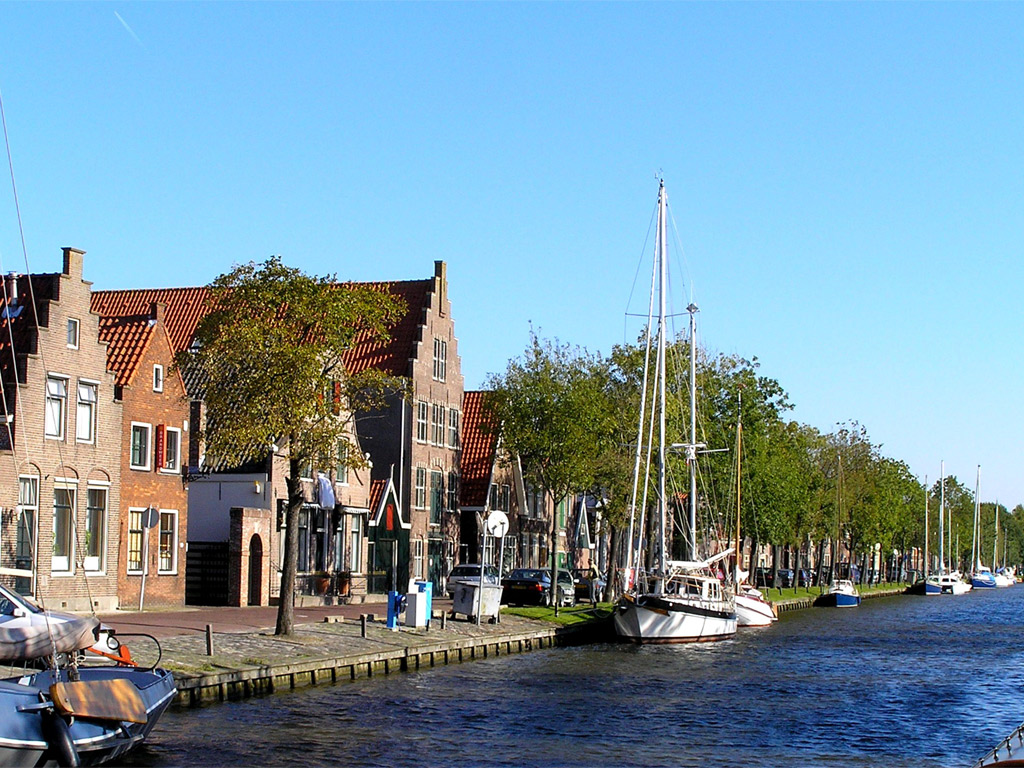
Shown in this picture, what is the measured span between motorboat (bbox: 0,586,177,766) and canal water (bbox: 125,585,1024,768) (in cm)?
120

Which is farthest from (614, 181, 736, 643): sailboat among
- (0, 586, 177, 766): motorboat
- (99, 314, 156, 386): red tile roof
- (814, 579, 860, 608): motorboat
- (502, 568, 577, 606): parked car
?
(814, 579, 860, 608): motorboat

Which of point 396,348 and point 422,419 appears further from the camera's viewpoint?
point 396,348

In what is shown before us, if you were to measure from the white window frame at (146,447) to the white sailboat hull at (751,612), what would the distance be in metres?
33.6

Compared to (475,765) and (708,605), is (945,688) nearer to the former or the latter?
(708,605)

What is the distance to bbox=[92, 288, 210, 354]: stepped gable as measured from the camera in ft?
237

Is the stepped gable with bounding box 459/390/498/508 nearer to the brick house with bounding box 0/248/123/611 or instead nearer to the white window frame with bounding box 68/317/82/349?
the brick house with bounding box 0/248/123/611

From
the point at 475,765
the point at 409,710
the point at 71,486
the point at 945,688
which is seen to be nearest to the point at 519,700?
the point at 409,710

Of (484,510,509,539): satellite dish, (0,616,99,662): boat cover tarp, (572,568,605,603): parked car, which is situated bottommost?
(572,568,605,603): parked car

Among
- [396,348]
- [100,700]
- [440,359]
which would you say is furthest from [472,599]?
[100,700]

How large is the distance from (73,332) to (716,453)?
52.7m

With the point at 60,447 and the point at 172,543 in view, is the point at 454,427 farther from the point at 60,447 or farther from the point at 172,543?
the point at 60,447

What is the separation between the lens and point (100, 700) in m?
22.6

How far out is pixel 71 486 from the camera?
150 ft

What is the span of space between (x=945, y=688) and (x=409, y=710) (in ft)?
62.3
